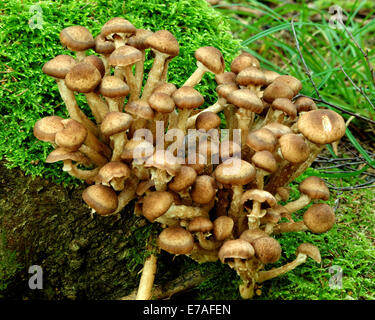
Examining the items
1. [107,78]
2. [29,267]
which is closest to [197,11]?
[107,78]

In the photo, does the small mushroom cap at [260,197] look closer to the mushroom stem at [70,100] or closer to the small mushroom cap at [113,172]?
the small mushroom cap at [113,172]

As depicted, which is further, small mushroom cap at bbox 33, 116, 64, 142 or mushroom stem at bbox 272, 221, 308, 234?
mushroom stem at bbox 272, 221, 308, 234

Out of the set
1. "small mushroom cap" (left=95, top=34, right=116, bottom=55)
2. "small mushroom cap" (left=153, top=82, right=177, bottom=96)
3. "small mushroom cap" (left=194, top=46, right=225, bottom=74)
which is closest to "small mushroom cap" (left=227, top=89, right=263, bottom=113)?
"small mushroom cap" (left=194, top=46, right=225, bottom=74)

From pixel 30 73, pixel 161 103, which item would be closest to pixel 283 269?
pixel 161 103

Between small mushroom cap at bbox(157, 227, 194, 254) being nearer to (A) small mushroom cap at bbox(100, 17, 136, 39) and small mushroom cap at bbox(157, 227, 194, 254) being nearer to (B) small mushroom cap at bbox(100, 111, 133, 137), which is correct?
(B) small mushroom cap at bbox(100, 111, 133, 137)

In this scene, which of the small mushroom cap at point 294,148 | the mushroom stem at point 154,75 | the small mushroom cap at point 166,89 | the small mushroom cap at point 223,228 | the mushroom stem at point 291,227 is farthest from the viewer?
the mushroom stem at point 154,75

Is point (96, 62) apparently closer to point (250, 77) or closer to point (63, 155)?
point (63, 155)

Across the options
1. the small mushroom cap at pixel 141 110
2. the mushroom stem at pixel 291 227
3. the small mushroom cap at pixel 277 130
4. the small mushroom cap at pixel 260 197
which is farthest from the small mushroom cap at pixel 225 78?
the mushroom stem at pixel 291 227
